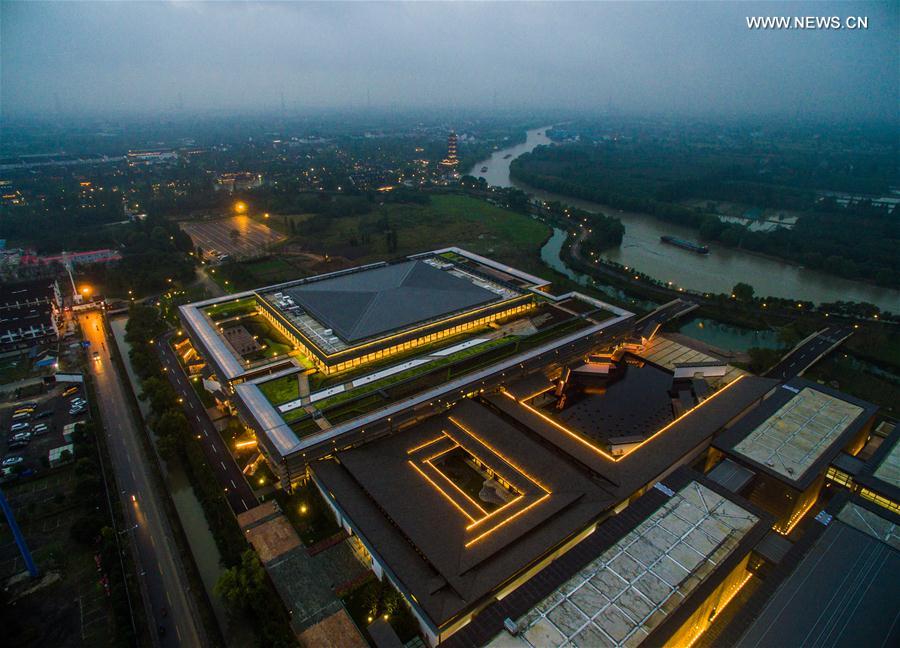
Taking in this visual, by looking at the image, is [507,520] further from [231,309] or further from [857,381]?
[857,381]

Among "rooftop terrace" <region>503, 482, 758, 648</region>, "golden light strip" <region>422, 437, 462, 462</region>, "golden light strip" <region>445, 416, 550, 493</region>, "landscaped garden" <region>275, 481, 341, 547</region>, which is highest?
"rooftop terrace" <region>503, 482, 758, 648</region>

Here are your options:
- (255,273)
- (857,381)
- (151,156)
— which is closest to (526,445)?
(857,381)

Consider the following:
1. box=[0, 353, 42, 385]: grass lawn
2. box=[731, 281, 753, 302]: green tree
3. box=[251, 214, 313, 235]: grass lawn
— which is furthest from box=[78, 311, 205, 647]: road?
box=[731, 281, 753, 302]: green tree

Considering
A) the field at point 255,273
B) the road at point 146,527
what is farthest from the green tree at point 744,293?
the road at point 146,527

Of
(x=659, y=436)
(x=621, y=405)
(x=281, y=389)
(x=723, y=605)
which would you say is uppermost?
(x=281, y=389)

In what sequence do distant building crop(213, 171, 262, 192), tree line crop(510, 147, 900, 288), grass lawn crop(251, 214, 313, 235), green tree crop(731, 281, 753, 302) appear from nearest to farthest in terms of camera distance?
green tree crop(731, 281, 753, 302) → tree line crop(510, 147, 900, 288) → grass lawn crop(251, 214, 313, 235) → distant building crop(213, 171, 262, 192)

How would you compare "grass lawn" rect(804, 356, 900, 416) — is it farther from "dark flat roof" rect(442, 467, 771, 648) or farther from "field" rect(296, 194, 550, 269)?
"field" rect(296, 194, 550, 269)

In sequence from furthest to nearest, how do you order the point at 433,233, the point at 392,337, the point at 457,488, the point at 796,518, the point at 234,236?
the point at 433,233 → the point at 234,236 → the point at 392,337 → the point at 796,518 → the point at 457,488

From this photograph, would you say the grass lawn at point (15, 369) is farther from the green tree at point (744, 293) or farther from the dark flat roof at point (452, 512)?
the green tree at point (744, 293)

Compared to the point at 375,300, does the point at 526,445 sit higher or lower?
lower
